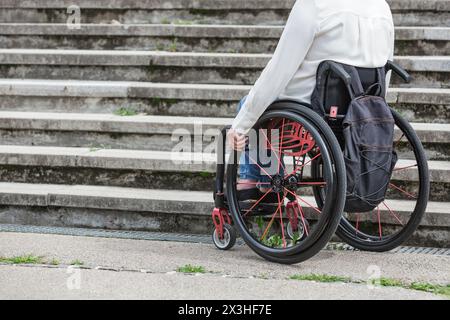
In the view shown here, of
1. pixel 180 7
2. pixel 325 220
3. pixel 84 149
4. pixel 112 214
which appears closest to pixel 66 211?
pixel 112 214

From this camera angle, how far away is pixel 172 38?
225 inches

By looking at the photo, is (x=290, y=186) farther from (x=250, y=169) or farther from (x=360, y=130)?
(x=360, y=130)

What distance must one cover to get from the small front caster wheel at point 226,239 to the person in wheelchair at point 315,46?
53 centimetres

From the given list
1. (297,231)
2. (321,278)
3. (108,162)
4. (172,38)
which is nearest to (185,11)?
(172,38)

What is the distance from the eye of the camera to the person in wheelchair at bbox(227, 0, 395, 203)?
329cm

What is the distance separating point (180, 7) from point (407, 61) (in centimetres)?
202

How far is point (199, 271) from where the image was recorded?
331 centimetres

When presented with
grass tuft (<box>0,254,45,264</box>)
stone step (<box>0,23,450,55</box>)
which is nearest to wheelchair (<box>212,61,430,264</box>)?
grass tuft (<box>0,254,45,264</box>)

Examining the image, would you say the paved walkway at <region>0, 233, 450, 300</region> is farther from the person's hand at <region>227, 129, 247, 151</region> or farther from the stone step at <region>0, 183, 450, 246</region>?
the person's hand at <region>227, 129, 247, 151</region>

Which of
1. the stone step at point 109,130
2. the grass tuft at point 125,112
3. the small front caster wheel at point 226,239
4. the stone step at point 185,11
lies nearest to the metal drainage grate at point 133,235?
the small front caster wheel at point 226,239

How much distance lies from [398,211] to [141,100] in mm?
2009

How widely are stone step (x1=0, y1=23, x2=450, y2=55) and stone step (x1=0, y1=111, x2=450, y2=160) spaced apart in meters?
0.95

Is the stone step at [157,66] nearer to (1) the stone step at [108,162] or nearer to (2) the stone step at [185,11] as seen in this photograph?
(2) the stone step at [185,11]

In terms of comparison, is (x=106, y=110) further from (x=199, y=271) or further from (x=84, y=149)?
(x=199, y=271)
